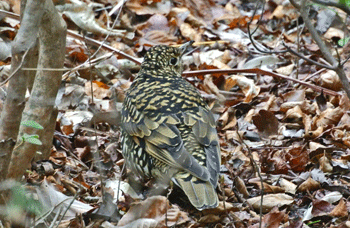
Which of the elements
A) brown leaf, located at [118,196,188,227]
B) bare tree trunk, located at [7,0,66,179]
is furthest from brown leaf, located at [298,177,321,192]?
bare tree trunk, located at [7,0,66,179]

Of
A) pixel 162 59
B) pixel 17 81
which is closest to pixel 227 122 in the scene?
pixel 162 59

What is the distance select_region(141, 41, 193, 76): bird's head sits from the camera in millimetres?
5992

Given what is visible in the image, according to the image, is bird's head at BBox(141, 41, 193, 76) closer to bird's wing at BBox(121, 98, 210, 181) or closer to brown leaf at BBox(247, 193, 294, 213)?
bird's wing at BBox(121, 98, 210, 181)

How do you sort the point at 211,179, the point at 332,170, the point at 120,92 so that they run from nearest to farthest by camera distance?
the point at 211,179 → the point at 332,170 → the point at 120,92

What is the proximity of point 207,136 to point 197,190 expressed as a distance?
0.63m

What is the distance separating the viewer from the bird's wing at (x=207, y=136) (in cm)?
454

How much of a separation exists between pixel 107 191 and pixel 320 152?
215 cm

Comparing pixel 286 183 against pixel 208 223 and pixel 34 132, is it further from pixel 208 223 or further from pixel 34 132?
pixel 34 132

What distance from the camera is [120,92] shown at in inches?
279

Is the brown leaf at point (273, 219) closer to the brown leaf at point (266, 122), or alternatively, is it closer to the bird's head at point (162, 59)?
the brown leaf at point (266, 122)

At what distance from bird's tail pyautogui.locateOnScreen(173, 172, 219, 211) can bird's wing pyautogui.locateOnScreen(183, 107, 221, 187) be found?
90 millimetres

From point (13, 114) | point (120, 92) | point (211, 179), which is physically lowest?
point (120, 92)

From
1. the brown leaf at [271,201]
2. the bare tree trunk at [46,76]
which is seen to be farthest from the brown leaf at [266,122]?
the bare tree trunk at [46,76]

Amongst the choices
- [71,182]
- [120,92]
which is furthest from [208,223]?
[120,92]
